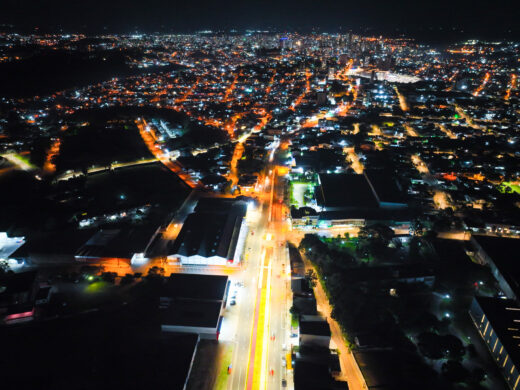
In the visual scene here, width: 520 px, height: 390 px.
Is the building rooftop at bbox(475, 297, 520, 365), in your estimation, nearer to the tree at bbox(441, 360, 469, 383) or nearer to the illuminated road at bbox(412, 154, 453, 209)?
the tree at bbox(441, 360, 469, 383)

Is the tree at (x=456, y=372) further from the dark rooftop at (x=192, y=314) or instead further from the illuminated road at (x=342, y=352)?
the dark rooftop at (x=192, y=314)

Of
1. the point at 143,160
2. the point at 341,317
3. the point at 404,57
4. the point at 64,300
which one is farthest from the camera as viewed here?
the point at 404,57

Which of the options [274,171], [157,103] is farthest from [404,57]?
[274,171]

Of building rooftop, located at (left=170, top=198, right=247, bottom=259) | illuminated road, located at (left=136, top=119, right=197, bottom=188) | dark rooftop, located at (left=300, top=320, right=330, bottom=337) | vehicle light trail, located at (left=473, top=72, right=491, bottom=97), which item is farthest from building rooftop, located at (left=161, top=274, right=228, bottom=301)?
vehicle light trail, located at (left=473, top=72, right=491, bottom=97)

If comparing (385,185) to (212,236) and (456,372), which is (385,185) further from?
(456,372)

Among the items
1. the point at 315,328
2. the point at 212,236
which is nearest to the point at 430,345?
the point at 315,328

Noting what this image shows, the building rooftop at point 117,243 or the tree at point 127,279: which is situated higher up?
the building rooftop at point 117,243

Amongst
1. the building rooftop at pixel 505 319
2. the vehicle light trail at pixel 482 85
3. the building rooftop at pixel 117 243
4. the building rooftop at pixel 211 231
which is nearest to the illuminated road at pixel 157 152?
the building rooftop at pixel 211 231

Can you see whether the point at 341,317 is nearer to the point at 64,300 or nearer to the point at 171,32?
the point at 64,300
